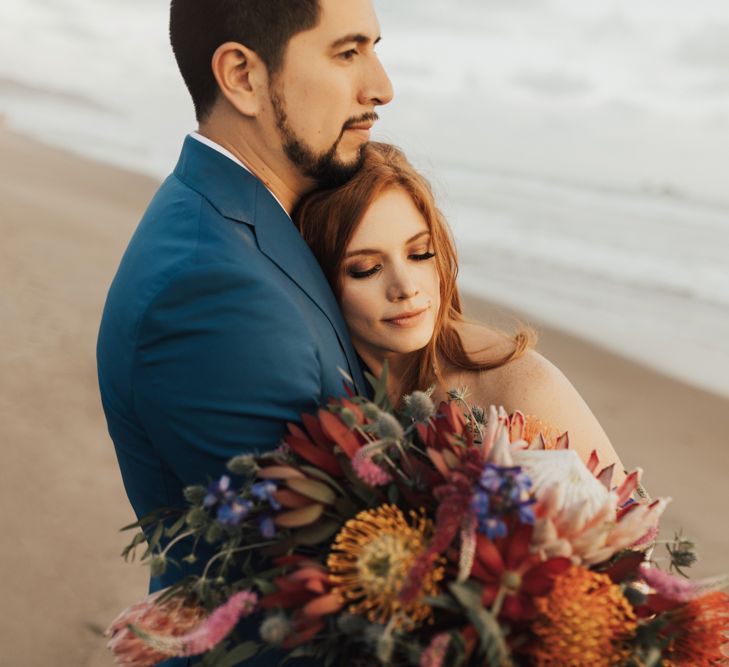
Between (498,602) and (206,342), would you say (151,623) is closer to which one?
(206,342)

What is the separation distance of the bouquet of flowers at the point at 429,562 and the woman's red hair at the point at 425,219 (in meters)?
0.97

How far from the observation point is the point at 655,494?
6.57m

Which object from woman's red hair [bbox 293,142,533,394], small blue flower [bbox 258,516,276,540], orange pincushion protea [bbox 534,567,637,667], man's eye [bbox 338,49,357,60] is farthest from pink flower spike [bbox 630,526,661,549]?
man's eye [bbox 338,49,357,60]

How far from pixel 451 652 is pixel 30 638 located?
11.2 ft

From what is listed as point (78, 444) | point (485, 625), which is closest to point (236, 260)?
point (485, 625)

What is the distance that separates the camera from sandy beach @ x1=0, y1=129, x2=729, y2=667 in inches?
182

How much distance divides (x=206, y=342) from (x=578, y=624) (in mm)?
931

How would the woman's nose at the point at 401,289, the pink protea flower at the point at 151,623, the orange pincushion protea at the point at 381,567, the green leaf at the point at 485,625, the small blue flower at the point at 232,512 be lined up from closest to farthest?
the green leaf at the point at 485,625 < the orange pincushion protea at the point at 381,567 < the small blue flower at the point at 232,512 < the pink protea flower at the point at 151,623 < the woman's nose at the point at 401,289

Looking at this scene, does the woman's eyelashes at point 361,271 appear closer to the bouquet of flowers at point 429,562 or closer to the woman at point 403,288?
the woman at point 403,288

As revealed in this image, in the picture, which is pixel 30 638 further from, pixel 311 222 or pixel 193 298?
pixel 193 298

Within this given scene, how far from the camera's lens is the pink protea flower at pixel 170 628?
1595 millimetres

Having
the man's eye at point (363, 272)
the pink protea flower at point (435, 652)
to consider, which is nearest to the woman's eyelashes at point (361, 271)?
the man's eye at point (363, 272)

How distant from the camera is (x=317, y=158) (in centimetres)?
252

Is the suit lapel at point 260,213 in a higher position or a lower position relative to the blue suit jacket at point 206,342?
higher
